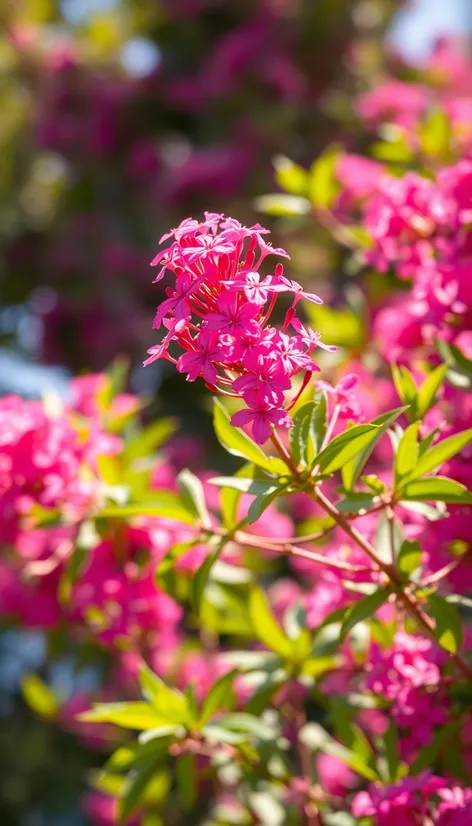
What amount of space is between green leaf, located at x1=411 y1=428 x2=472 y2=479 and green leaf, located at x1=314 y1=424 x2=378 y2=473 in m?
0.06

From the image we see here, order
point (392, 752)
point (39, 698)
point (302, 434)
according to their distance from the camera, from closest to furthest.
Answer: point (302, 434) < point (392, 752) < point (39, 698)

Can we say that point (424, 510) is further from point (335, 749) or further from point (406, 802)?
point (335, 749)

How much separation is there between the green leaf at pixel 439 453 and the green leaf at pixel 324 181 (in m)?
0.72

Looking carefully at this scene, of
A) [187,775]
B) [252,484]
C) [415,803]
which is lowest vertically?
[187,775]

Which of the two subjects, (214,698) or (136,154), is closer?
(214,698)

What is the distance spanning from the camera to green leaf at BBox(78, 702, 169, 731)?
0.97m

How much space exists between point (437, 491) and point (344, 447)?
11cm

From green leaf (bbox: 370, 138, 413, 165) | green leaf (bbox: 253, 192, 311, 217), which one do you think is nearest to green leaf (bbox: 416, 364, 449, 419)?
green leaf (bbox: 253, 192, 311, 217)

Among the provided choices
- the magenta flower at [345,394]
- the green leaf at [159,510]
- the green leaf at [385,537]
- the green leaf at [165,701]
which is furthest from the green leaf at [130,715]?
the magenta flower at [345,394]

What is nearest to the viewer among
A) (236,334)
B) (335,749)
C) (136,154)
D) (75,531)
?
(236,334)

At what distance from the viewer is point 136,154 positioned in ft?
12.6

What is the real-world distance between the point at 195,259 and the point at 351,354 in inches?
31.2

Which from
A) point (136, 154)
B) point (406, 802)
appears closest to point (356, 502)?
point (406, 802)

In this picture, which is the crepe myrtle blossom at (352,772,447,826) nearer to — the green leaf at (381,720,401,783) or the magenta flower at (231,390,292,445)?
the green leaf at (381,720,401,783)
